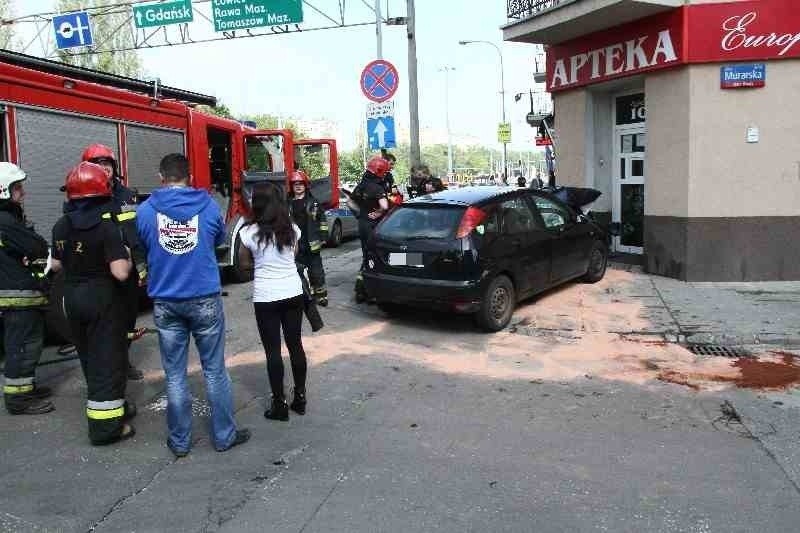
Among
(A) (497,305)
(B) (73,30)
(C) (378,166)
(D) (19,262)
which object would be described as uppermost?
(B) (73,30)

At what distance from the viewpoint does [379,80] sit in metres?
12.1

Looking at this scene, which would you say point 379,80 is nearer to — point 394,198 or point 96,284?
point 394,198

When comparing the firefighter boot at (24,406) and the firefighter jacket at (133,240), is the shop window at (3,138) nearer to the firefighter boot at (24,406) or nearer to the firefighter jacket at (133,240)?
the firefighter boot at (24,406)

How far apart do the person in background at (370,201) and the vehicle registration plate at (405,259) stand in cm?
135

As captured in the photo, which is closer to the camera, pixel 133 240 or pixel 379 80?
pixel 133 240

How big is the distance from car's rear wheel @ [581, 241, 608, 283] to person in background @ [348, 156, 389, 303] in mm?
3012

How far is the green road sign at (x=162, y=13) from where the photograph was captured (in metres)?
18.5

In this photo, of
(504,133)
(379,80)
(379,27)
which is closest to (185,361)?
(379,80)

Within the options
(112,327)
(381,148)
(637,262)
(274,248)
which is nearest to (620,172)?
(637,262)

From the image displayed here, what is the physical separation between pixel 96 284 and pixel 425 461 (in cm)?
232

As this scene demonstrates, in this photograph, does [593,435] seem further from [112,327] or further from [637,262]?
[637,262]

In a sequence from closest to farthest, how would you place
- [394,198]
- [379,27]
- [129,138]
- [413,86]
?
1. [129,138]
2. [394,198]
3. [413,86]
4. [379,27]

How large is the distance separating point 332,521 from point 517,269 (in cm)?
483

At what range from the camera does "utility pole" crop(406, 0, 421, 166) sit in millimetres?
14516
